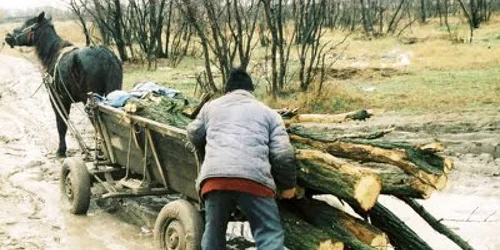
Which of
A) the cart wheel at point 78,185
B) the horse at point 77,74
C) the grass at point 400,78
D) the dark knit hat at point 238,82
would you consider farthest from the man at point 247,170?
the grass at point 400,78

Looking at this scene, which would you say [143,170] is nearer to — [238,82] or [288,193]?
[238,82]

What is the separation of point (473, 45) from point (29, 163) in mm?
18561

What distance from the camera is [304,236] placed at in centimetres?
464

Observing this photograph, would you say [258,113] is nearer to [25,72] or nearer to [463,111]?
[463,111]

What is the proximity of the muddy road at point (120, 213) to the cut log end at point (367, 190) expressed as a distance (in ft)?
3.51

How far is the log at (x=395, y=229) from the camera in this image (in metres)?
4.92

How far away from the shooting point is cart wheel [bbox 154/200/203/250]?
17.1 ft

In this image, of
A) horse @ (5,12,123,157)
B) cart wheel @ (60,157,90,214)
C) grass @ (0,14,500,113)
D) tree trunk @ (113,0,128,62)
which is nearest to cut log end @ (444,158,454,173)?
cart wheel @ (60,157,90,214)

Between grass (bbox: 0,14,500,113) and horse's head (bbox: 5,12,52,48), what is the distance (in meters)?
4.89

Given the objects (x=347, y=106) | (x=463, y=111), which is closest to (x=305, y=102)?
(x=347, y=106)

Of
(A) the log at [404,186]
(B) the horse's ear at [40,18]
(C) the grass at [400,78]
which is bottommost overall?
(C) the grass at [400,78]

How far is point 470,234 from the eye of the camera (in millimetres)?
6453

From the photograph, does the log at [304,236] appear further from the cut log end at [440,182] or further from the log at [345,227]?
the cut log end at [440,182]

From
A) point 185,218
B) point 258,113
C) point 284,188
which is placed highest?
point 258,113
